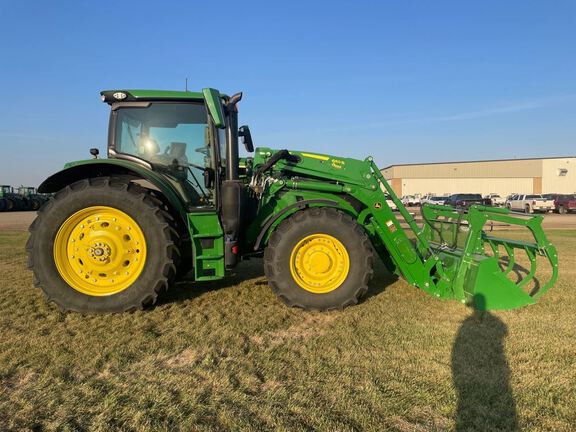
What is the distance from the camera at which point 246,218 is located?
509 centimetres

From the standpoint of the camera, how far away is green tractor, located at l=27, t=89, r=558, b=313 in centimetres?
434

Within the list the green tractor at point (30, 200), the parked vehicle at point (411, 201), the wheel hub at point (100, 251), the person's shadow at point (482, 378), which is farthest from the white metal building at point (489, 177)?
the wheel hub at point (100, 251)

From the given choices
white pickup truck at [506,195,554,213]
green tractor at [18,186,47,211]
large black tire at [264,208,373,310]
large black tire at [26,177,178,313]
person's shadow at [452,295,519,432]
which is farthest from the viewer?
green tractor at [18,186,47,211]

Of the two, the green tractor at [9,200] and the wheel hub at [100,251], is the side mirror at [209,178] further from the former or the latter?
the green tractor at [9,200]

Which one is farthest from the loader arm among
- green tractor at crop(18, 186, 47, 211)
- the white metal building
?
the white metal building

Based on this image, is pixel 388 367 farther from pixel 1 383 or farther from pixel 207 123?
pixel 207 123

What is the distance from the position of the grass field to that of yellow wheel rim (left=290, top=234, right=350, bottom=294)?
371mm

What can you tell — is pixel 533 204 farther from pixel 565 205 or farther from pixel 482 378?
pixel 482 378

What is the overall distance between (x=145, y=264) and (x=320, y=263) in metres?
1.91

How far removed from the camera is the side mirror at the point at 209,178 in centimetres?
483

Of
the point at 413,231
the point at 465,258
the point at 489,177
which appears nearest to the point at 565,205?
the point at 489,177

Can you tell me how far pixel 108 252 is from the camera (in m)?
4.36

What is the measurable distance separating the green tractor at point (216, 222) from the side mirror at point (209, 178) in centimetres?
1

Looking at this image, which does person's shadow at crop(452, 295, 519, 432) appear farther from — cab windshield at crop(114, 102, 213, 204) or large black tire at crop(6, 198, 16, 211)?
large black tire at crop(6, 198, 16, 211)
